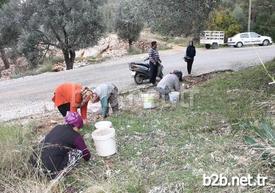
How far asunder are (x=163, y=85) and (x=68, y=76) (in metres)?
9.33

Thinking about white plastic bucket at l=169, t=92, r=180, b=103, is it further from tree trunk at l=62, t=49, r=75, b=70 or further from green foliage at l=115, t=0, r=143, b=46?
green foliage at l=115, t=0, r=143, b=46

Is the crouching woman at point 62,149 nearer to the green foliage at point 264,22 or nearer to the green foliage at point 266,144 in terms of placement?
the green foliage at point 266,144

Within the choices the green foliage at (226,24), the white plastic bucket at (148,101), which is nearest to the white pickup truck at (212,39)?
the green foliage at (226,24)

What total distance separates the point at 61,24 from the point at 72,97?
51.9ft

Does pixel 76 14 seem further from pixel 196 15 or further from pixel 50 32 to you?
pixel 196 15

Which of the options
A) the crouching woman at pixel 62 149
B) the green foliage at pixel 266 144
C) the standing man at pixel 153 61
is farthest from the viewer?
the standing man at pixel 153 61

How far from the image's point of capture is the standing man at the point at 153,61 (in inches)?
545

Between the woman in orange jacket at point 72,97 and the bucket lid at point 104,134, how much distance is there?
105 cm

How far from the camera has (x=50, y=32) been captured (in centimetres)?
2456

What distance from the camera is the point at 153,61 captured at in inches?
547

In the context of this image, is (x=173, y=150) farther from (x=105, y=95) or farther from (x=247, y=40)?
(x=247, y=40)

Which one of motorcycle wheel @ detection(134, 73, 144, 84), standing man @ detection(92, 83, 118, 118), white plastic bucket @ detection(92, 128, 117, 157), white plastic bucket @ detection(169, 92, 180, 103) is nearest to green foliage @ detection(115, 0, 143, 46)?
motorcycle wheel @ detection(134, 73, 144, 84)

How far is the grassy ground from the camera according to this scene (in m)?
5.52

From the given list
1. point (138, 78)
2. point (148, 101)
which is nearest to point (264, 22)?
point (138, 78)
